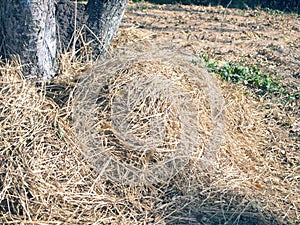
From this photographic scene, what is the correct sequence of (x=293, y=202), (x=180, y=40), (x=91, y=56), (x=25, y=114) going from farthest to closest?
(x=180, y=40), (x=91, y=56), (x=293, y=202), (x=25, y=114)

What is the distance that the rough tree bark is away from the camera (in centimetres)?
365

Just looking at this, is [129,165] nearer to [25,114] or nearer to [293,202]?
[25,114]

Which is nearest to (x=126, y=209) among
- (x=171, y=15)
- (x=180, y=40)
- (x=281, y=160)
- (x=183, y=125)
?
(x=183, y=125)

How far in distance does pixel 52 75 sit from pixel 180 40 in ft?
7.69

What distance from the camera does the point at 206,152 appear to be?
154 inches

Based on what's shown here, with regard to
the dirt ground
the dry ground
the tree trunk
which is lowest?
the dry ground

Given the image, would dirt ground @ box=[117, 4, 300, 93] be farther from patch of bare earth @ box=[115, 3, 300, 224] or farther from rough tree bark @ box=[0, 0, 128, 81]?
rough tree bark @ box=[0, 0, 128, 81]

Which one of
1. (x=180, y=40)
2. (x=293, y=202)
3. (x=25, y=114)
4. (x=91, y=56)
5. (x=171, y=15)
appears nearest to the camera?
(x=25, y=114)

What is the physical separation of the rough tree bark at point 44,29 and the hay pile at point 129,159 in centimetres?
17

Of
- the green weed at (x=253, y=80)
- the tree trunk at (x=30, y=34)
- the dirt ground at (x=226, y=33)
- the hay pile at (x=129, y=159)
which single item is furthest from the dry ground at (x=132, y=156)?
the dirt ground at (x=226, y=33)

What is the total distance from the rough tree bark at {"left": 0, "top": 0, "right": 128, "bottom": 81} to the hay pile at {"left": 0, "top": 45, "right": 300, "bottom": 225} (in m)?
0.17

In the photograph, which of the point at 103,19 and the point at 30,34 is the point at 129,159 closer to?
the point at 30,34

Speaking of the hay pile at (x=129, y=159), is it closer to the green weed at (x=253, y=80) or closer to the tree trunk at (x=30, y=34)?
the tree trunk at (x=30, y=34)

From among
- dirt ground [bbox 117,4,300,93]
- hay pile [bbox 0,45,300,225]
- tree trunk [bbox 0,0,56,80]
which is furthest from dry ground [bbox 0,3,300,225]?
dirt ground [bbox 117,4,300,93]
